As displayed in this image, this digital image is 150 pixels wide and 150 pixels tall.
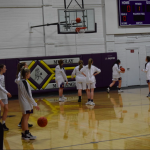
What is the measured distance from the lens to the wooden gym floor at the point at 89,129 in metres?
6.76

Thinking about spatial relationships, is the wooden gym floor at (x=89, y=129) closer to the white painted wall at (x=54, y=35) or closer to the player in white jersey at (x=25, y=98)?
the player in white jersey at (x=25, y=98)

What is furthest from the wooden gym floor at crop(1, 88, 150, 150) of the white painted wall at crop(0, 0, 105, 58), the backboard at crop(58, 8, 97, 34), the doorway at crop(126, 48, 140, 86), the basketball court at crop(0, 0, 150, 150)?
the doorway at crop(126, 48, 140, 86)

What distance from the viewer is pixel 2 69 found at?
8656 millimetres

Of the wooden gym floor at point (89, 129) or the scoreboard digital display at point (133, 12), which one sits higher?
the scoreboard digital display at point (133, 12)

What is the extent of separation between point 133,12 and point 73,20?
4.70 metres

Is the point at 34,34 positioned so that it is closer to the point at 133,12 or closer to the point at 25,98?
the point at 133,12

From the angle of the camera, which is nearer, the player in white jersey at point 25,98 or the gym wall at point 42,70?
the player in white jersey at point 25,98

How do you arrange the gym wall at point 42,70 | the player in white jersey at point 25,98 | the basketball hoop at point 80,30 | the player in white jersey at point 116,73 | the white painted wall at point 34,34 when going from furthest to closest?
the player in white jersey at point 116,73
the white painted wall at point 34,34
the gym wall at point 42,70
the basketball hoop at point 80,30
the player in white jersey at point 25,98

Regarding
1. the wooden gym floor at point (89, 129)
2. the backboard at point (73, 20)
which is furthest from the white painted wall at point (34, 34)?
the wooden gym floor at point (89, 129)

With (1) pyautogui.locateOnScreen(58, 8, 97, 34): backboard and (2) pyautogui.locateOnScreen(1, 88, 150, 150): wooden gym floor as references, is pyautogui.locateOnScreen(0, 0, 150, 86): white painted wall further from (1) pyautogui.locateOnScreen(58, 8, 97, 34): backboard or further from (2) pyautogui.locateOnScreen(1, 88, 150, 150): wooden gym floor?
(2) pyautogui.locateOnScreen(1, 88, 150, 150): wooden gym floor

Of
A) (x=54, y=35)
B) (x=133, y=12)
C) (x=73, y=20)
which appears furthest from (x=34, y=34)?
(x=133, y=12)

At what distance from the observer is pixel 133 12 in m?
19.6

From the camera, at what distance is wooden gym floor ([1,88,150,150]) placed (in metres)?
6.76

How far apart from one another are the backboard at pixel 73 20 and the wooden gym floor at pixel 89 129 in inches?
231
